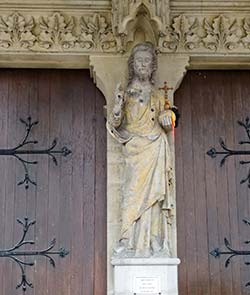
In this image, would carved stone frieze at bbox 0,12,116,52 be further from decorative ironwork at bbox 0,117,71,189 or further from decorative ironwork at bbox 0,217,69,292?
decorative ironwork at bbox 0,217,69,292

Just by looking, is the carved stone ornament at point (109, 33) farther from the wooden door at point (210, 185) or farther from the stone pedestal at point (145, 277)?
the stone pedestal at point (145, 277)

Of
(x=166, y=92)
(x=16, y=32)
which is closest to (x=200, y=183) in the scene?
(x=166, y=92)

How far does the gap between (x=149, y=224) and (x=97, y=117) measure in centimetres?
77

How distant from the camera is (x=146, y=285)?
3207 mm

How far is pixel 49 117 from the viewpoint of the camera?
3752 mm

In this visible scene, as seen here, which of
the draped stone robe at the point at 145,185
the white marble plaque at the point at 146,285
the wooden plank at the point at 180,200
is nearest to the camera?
the white marble plaque at the point at 146,285

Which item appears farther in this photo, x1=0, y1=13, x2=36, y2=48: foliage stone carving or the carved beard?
x1=0, y1=13, x2=36, y2=48: foliage stone carving

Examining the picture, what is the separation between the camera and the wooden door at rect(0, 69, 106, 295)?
3551 mm

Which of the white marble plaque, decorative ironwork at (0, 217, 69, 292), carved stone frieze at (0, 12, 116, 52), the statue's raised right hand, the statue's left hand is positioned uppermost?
carved stone frieze at (0, 12, 116, 52)

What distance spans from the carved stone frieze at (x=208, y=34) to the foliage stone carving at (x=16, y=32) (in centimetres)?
77

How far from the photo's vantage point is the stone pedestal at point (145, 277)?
3.21 m

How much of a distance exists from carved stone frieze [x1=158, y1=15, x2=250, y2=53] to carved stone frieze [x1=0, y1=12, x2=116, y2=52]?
36cm

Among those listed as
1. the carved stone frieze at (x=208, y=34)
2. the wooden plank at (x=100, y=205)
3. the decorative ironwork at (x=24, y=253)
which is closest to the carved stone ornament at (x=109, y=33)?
the carved stone frieze at (x=208, y=34)

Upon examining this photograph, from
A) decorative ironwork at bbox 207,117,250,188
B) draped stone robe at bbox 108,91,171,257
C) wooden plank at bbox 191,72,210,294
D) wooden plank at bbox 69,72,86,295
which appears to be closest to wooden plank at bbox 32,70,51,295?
wooden plank at bbox 69,72,86,295
